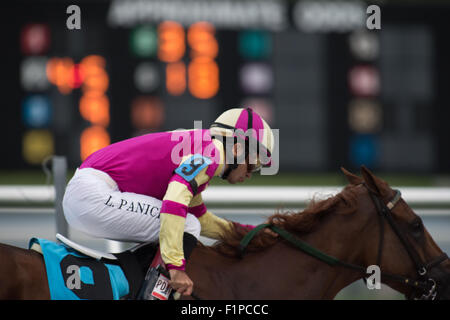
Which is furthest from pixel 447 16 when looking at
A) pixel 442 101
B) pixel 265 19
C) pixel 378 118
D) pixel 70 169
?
pixel 70 169

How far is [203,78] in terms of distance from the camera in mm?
7348

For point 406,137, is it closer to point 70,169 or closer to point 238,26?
point 238,26

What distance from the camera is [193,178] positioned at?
224 cm

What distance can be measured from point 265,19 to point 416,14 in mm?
1888

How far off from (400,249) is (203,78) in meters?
5.16

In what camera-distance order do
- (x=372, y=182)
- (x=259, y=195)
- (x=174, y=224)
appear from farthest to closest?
(x=259, y=195), (x=372, y=182), (x=174, y=224)

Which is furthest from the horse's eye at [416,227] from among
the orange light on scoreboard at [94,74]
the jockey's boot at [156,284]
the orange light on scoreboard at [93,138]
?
the orange light on scoreboard at [94,74]

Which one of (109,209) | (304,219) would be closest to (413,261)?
(304,219)

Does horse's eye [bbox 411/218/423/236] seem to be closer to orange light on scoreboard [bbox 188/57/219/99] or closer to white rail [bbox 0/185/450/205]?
white rail [bbox 0/185/450/205]

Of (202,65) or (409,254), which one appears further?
(202,65)

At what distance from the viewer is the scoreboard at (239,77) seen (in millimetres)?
7379

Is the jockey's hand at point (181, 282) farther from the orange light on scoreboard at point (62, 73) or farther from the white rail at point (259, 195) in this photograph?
the orange light on scoreboard at point (62, 73)

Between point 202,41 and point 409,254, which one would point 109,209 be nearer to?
point 409,254

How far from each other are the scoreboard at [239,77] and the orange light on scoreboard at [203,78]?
12 millimetres
